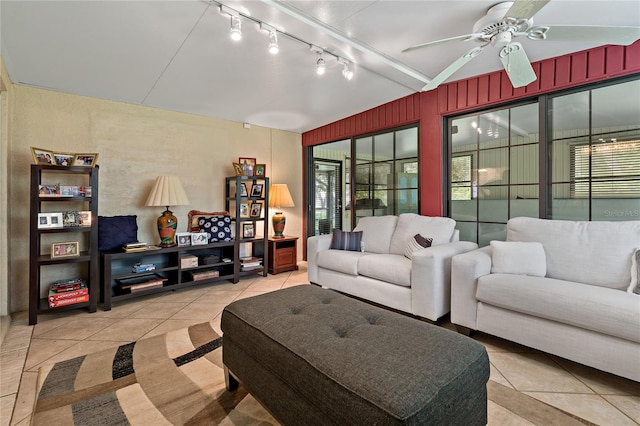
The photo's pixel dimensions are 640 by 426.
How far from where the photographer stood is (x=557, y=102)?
8.99ft

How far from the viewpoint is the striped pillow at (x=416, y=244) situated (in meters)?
2.96

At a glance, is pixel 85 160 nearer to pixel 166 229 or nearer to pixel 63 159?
pixel 63 159

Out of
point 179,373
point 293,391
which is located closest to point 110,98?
point 179,373

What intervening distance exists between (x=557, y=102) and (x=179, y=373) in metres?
3.76

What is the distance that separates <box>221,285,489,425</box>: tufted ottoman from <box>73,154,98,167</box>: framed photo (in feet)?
A: 8.00

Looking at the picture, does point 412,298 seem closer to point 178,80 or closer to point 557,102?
point 557,102

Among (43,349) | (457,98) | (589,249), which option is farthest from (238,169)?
(589,249)

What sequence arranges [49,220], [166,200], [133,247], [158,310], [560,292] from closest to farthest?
[560,292] → [49,220] → [158,310] → [133,247] → [166,200]

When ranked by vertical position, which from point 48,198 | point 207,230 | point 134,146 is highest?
point 134,146

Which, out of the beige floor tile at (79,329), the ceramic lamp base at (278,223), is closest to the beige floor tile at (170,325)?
the beige floor tile at (79,329)

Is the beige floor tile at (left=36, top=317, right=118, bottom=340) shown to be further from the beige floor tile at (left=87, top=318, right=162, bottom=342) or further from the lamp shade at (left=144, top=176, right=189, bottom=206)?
the lamp shade at (left=144, top=176, right=189, bottom=206)

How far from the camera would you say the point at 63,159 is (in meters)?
2.91

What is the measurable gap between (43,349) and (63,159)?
1.75m

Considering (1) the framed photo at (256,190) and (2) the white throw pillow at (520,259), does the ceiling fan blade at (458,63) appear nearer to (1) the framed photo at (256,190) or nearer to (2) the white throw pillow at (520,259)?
(2) the white throw pillow at (520,259)
